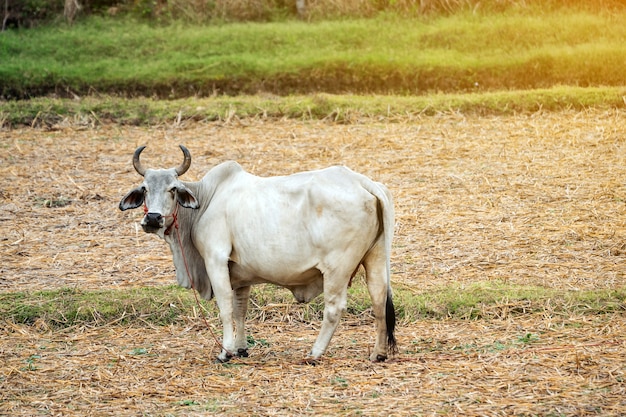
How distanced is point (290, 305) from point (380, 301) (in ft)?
4.29

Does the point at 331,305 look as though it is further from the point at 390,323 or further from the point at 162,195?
the point at 162,195

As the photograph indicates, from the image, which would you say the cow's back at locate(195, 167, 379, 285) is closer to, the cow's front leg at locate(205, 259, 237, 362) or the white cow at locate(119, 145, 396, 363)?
the white cow at locate(119, 145, 396, 363)

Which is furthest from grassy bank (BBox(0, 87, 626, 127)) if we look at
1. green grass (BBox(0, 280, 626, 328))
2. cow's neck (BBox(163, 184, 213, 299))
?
cow's neck (BBox(163, 184, 213, 299))

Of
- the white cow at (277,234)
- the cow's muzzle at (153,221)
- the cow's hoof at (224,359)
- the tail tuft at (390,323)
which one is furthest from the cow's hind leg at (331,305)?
the cow's muzzle at (153,221)

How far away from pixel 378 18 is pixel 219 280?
12.6 metres

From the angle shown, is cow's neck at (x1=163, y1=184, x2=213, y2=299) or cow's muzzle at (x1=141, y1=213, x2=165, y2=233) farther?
cow's neck at (x1=163, y1=184, x2=213, y2=299)

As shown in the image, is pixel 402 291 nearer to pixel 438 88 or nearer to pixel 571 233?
pixel 571 233

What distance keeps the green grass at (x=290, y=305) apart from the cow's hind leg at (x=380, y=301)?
86 centimetres

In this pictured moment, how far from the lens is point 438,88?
15000 mm

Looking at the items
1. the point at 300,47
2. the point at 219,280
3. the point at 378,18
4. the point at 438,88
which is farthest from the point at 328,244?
the point at 378,18

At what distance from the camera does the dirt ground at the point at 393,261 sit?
508 cm

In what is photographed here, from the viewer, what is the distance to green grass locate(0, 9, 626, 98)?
15.1 meters

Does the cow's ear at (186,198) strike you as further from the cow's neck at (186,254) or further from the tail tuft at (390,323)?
the tail tuft at (390,323)

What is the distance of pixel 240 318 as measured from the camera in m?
6.18
